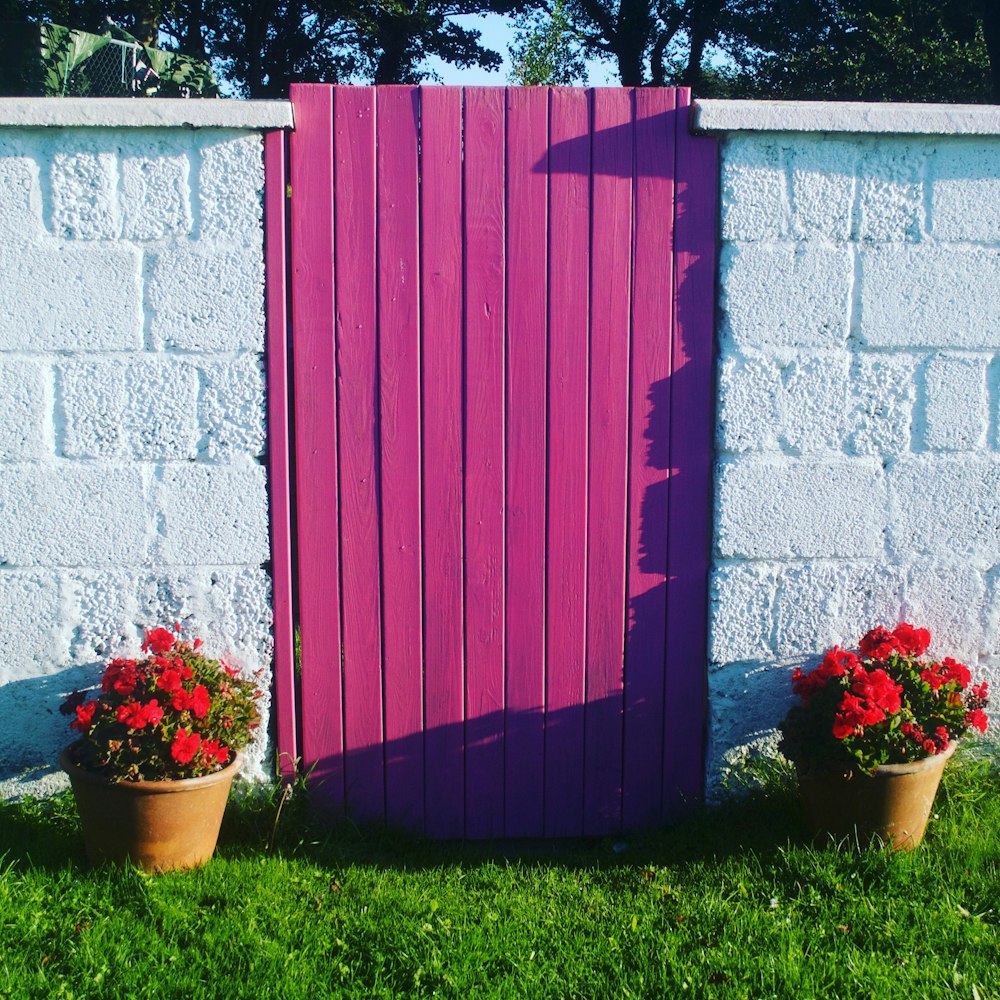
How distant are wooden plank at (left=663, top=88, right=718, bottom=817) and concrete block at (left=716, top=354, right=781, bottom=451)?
0.06 m

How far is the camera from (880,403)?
341 cm

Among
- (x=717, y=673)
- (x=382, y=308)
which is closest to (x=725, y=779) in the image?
(x=717, y=673)

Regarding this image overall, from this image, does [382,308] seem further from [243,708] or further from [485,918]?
[485,918]

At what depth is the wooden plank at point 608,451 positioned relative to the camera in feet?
10.8

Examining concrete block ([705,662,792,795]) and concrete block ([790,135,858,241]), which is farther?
concrete block ([705,662,792,795])

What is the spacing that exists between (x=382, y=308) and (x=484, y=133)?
667 mm

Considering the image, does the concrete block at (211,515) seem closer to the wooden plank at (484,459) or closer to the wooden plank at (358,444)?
the wooden plank at (358,444)

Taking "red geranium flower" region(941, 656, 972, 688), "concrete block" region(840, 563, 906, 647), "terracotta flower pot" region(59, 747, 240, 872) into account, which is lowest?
"terracotta flower pot" region(59, 747, 240, 872)

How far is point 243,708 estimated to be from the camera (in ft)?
10.6

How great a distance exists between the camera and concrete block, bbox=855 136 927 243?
3334 mm

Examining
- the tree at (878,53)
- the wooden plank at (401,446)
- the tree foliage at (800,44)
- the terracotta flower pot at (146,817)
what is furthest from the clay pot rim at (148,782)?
the tree at (878,53)

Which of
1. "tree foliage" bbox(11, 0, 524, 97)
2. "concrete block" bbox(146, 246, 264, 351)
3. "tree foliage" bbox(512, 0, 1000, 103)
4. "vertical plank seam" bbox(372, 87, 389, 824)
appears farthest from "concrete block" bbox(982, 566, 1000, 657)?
"tree foliage" bbox(11, 0, 524, 97)

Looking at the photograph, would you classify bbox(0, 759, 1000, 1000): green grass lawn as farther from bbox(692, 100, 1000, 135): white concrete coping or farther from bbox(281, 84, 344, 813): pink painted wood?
bbox(692, 100, 1000, 135): white concrete coping

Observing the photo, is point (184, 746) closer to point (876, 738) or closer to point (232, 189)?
point (232, 189)
